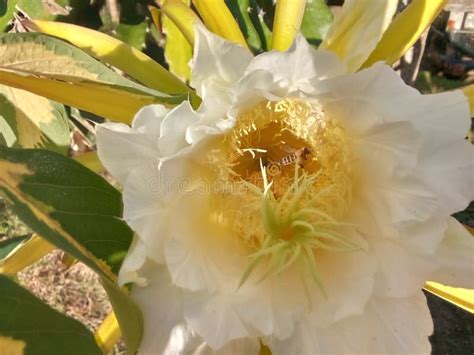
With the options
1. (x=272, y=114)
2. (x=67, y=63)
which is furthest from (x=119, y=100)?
(x=272, y=114)

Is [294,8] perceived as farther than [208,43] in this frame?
Yes

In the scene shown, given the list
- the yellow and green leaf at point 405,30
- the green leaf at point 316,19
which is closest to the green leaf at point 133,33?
the green leaf at point 316,19

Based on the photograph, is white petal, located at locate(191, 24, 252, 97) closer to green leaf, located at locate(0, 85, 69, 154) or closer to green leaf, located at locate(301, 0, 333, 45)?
green leaf, located at locate(0, 85, 69, 154)

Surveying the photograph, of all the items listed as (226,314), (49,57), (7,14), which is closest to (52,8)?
(7,14)

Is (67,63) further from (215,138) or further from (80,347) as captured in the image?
(80,347)

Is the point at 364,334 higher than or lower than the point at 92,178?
lower

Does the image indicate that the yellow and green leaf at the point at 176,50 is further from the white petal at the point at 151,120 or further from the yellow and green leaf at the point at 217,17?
the white petal at the point at 151,120
